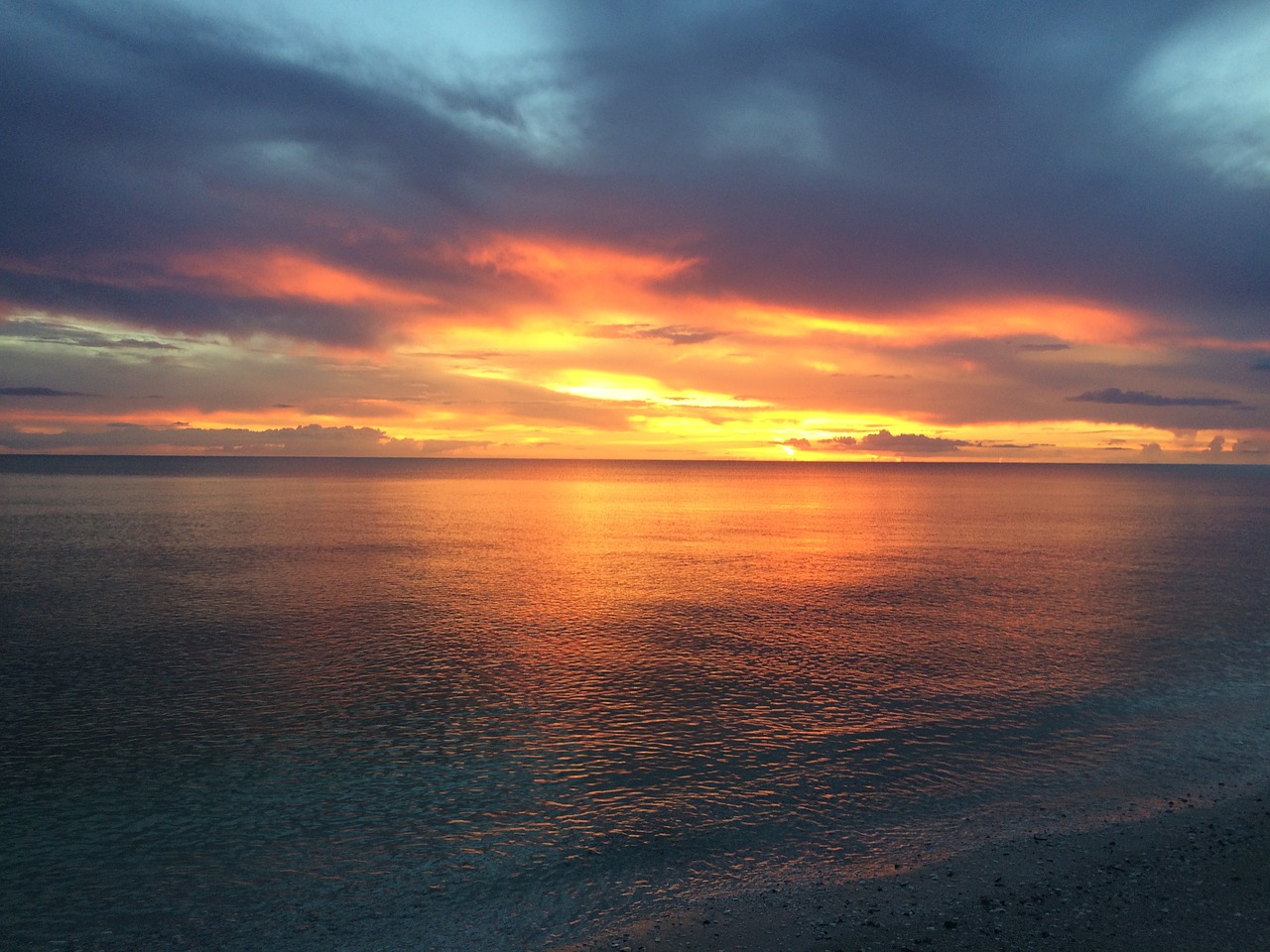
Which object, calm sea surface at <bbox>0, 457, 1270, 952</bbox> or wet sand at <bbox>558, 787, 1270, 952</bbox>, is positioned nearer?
wet sand at <bbox>558, 787, 1270, 952</bbox>

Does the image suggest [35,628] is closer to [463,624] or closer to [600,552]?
[463,624]

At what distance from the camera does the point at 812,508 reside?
539 ft

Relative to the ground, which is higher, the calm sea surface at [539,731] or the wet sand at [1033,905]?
the wet sand at [1033,905]

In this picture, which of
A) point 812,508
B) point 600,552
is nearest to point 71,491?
point 600,552

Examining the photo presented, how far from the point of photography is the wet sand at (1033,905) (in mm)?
15242

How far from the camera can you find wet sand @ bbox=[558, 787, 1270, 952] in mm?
15242

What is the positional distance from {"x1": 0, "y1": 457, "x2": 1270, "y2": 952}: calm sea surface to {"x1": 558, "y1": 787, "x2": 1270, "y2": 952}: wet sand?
1.28m

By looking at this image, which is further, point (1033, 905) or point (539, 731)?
point (539, 731)

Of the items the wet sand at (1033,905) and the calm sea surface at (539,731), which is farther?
A: the calm sea surface at (539,731)

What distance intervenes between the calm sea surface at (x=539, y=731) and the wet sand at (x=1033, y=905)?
4.19ft

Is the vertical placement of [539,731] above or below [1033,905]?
below

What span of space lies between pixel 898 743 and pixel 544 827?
1348 cm

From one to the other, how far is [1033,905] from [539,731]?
17678 mm

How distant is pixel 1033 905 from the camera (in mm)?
16641
